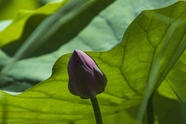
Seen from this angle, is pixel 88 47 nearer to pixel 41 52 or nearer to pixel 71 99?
pixel 41 52

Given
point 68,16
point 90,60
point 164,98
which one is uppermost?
point 68,16

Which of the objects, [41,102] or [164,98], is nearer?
[41,102]

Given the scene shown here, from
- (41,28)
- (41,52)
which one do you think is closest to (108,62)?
(41,28)
